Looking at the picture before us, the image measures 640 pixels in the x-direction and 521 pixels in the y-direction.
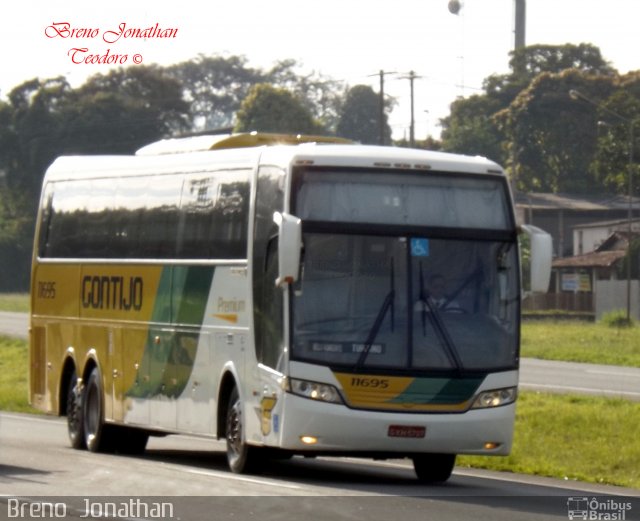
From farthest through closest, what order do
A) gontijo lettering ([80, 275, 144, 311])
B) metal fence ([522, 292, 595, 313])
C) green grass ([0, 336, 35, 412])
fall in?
metal fence ([522, 292, 595, 313]) < green grass ([0, 336, 35, 412]) < gontijo lettering ([80, 275, 144, 311])

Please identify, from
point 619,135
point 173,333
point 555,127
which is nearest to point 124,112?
point 555,127

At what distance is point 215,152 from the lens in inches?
660

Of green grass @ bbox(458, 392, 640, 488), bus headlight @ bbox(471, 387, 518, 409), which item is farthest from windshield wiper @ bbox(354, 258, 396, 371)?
green grass @ bbox(458, 392, 640, 488)

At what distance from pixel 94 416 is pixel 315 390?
5.76 metres

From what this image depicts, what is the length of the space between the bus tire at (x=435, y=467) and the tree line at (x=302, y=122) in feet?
194

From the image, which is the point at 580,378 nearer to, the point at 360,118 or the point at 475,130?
the point at 475,130

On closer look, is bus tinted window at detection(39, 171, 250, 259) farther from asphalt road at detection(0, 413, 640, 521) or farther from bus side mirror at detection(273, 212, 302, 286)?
asphalt road at detection(0, 413, 640, 521)

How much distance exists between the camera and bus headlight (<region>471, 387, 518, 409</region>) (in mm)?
14517

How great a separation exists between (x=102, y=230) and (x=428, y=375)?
6.12 meters

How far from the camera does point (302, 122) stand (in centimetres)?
8200

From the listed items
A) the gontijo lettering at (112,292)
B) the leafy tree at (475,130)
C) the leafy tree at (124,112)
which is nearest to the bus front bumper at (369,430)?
the gontijo lettering at (112,292)

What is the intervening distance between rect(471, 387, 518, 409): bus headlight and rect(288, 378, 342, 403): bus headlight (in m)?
A: 1.32

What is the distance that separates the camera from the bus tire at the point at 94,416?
18859mm

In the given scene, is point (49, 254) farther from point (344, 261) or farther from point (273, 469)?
point (344, 261)
